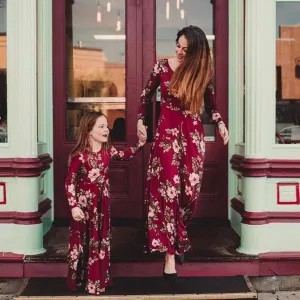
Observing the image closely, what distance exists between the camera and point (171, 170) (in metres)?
4.21

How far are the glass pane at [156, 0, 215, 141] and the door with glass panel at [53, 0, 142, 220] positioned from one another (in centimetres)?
36

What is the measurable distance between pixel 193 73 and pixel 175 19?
Answer: 1706 millimetres

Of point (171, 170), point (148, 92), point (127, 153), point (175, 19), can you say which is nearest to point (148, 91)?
point (148, 92)

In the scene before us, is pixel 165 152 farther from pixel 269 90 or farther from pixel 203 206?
pixel 203 206

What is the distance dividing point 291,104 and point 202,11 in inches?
56.7

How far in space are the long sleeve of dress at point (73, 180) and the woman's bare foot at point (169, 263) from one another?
2.73ft

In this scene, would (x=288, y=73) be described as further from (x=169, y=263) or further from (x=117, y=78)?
(x=169, y=263)

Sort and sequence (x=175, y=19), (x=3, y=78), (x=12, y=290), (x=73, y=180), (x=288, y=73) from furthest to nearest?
1. (x=175, y=19)
2. (x=288, y=73)
3. (x=3, y=78)
4. (x=12, y=290)
5. (x=73, y=180)

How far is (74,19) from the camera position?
5668 millimetres

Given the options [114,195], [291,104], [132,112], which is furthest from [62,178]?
[291,104]

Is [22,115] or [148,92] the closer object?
[148,92]

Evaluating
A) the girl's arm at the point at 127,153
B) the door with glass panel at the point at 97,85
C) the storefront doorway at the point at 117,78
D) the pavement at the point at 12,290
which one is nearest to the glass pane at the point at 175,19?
the storefront doorway at the point at 117,78

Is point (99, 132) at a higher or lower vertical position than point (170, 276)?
higher

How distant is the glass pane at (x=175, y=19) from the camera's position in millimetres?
5645
